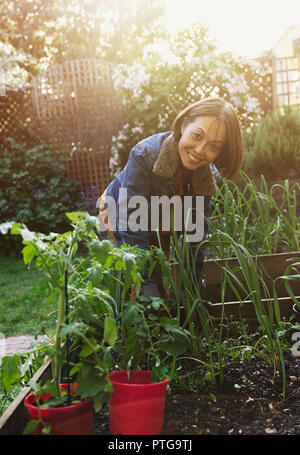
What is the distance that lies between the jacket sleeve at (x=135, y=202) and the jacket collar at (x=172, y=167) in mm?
83

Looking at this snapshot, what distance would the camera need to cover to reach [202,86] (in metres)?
5.27

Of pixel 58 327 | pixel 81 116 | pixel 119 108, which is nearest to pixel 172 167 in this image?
pixel 58 327

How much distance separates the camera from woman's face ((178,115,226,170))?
176 cm

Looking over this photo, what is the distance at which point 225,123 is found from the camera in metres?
1.77

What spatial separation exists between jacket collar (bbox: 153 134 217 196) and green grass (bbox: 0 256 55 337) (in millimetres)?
832

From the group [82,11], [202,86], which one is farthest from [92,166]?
[82,11]

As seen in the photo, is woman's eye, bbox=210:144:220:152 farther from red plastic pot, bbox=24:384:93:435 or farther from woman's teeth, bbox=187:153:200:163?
red plastic pot, bbox=24:384:93:435

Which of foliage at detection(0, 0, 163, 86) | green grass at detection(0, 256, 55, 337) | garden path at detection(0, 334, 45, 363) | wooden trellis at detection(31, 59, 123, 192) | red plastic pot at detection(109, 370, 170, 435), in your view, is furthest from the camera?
foliage at detection(0, 0, 163, 86)

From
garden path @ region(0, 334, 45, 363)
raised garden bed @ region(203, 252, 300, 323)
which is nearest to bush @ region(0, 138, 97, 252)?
garden path @ region(0, 334, 45, 363)

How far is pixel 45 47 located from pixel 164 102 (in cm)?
689

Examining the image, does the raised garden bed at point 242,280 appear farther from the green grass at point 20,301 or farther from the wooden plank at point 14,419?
the wooden plank at point 14,419

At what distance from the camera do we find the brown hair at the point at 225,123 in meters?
1.78

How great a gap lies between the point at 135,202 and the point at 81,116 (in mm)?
5005
